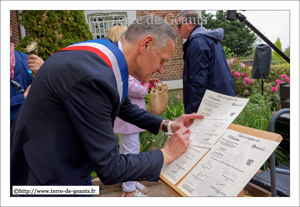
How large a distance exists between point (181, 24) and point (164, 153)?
2.18m

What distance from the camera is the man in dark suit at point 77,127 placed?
3.06ft

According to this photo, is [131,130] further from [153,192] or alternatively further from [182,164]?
[182,164]

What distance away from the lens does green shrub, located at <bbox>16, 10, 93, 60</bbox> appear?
3.10m

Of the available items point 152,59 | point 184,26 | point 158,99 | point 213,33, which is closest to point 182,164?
point 152,59

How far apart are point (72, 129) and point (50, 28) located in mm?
2750

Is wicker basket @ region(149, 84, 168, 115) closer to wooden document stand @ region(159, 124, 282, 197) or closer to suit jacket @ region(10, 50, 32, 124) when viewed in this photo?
suit jacket @ region(10, 50, 32, 124)

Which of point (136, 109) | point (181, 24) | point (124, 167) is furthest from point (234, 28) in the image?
point (124, 167)

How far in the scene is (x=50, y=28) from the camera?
324 centimetres

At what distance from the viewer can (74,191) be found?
1.13 meters

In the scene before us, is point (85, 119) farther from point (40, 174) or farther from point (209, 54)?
point (209, 54)

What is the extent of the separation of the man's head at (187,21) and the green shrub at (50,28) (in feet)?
5.28

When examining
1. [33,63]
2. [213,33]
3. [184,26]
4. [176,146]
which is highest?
[184,26]

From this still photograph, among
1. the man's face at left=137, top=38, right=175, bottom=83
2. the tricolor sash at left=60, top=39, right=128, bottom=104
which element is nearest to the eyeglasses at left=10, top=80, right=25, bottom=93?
the tricolor sash at left=60, top=39, right=128, bottom=104

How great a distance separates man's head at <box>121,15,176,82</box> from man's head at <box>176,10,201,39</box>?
1711 mm
